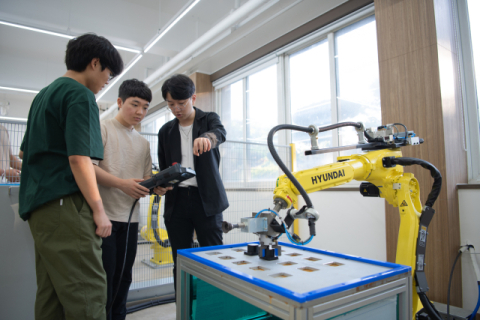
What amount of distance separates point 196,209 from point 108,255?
0.46 metres

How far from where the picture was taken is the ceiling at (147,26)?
3783mm

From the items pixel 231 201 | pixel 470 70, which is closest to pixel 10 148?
pixel 231 201

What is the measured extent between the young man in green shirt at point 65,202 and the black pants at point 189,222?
545 mm

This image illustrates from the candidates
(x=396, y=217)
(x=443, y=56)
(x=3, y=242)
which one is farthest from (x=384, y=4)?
(x=3, y=242)

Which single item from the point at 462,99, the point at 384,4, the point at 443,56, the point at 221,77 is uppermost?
the point at 221,77

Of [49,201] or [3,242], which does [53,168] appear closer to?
[49,201]

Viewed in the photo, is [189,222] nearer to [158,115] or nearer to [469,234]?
[469,234]

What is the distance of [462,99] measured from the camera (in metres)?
2.45

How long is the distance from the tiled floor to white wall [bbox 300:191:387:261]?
1808mm

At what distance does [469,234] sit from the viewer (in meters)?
2.14

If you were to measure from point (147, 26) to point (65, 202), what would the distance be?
479cm

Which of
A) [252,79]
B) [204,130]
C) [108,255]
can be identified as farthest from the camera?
[252,79]

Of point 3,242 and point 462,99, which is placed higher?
point 462,99

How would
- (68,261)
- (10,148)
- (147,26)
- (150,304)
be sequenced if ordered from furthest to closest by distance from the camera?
(147,26) < (150,304) < (10,148) < (68,261)
